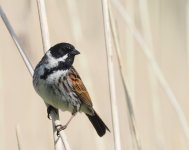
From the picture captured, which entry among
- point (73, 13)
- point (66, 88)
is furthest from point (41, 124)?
point (73, 13)

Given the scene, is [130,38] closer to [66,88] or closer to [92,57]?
[66,88]

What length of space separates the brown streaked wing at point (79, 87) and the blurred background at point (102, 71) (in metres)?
0.04

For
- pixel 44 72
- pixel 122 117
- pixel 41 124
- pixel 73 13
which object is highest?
pixel 73 13

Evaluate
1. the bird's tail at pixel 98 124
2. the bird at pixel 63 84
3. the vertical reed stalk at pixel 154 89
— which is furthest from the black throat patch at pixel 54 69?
the vertical reed stalk at pixel 154 89

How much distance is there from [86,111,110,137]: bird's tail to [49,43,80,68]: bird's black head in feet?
0.91

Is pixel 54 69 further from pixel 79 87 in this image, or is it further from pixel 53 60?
pixel 79 87

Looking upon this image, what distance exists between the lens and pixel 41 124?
3023mm

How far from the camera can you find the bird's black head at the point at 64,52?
2834 millimetres

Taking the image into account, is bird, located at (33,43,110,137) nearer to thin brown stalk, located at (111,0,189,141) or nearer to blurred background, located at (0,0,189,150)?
blurred background, located at (0,0,189,150)

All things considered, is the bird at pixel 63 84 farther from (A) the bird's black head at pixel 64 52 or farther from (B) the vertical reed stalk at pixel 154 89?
(B) the vertical reed stalk at pixel 154 89

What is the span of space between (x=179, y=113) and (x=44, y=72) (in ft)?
2.14

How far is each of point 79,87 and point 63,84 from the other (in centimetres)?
8

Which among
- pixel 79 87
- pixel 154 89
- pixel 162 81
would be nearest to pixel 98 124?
pixel 79 87

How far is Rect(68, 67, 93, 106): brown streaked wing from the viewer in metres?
2.89
